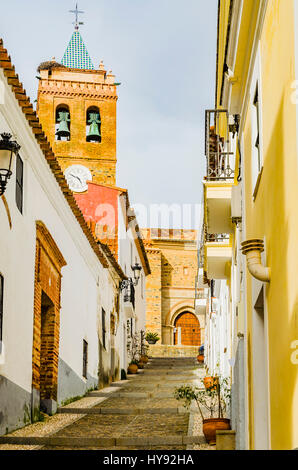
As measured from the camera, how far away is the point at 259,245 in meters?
5.95

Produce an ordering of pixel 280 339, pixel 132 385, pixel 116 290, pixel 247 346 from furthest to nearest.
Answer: pixel 116 290 < pixel 132 385 < pixel 247 346 < pixel 280 339

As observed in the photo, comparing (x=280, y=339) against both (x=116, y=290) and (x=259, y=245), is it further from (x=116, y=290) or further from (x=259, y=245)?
(x=116, y=290)

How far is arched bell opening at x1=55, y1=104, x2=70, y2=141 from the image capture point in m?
31.4

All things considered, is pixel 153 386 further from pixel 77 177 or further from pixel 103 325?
pixel 77 177

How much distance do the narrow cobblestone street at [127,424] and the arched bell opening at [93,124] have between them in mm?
13956

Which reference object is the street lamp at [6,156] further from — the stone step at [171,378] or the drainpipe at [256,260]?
the stone step at [171,378]

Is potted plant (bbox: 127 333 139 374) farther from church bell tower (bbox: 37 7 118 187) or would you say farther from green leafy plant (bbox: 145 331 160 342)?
church bell tower (bbox: 37 7 118 187)

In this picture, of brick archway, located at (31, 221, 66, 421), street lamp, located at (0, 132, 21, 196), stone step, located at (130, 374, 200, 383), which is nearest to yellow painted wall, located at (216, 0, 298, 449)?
street lamp, located at (0, 132, 21, 196)

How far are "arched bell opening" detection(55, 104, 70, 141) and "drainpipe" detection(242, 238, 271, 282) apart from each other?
25.9 meters

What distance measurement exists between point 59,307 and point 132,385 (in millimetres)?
7373

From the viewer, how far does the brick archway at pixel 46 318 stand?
40.7ft

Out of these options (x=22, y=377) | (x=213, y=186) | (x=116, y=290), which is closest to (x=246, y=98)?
(x=213, y=186)

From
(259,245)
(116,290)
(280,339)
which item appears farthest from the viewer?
(116,290)

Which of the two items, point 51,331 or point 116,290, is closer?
point 51,331
